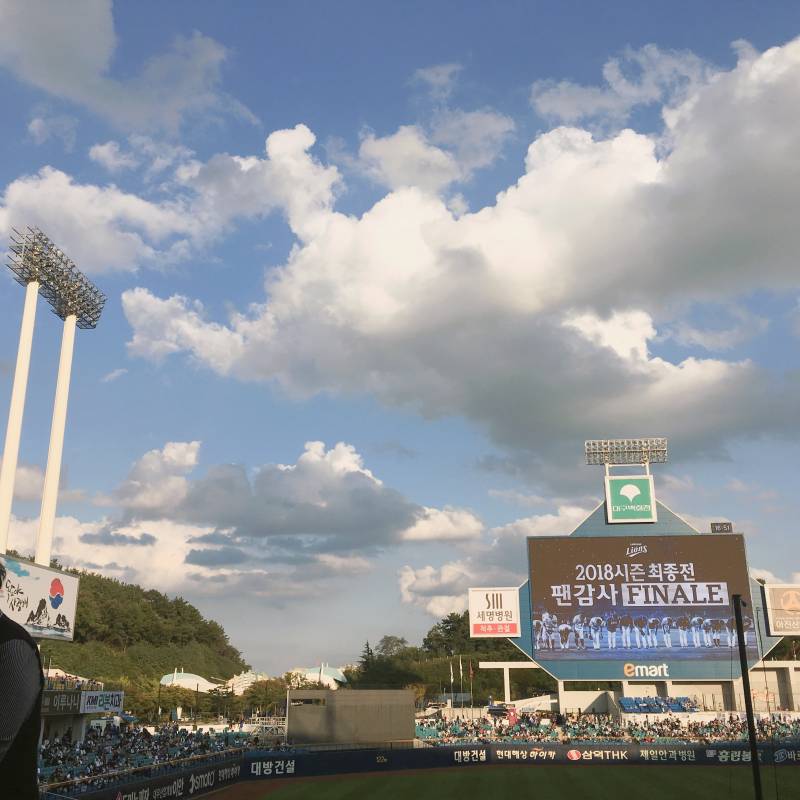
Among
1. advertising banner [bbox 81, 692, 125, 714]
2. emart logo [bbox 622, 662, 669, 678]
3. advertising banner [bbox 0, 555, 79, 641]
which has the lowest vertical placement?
advertising banner [bbox 81, 692, 125, 714]

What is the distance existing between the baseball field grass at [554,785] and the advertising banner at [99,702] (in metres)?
14.6

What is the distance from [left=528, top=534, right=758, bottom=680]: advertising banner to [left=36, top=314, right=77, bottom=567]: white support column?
4055 centimetres

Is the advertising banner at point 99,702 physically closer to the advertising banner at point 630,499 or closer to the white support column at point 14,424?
the white support column at point 14,424

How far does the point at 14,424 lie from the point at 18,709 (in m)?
50.5

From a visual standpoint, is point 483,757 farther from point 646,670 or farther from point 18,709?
point 18,709

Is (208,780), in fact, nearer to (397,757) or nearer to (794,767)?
(397,757)

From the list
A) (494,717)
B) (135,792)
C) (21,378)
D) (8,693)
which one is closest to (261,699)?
(494,717)

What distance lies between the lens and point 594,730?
61.2 meters

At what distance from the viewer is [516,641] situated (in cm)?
7062

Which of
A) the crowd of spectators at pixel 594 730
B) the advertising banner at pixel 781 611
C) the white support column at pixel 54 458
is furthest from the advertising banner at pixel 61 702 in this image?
the advertising banner at pixel 781 611

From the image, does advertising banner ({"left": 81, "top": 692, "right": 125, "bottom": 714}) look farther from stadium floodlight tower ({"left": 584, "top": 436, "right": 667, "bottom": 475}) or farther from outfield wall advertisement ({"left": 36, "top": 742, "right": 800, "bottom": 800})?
stadium floodlight tower ({"left": 584, "top": 436, "right": 667, "bottom": 475})

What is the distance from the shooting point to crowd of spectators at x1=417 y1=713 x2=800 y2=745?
56.8 m

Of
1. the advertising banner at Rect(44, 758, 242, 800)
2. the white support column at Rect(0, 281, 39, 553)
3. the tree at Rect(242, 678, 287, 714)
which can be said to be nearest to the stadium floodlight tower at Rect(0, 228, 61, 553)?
the white support column at Rect(0, 281, 39, 553)

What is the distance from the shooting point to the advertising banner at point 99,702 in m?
48.8
